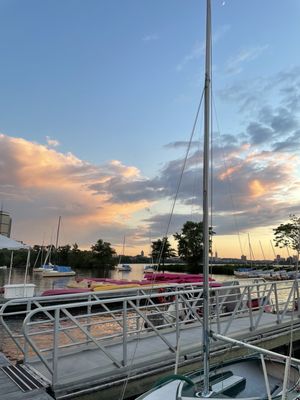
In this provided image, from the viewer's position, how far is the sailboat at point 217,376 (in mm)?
5051

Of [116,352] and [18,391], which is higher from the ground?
[116,352]

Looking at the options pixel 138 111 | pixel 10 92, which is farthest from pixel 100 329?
pixel 10 92

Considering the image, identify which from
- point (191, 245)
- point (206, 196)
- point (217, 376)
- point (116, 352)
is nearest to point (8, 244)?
point (116, 352)

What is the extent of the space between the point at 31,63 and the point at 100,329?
11.4 m

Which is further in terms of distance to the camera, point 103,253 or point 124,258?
point 124,258

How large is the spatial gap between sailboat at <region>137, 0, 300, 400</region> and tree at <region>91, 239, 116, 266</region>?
11550cm

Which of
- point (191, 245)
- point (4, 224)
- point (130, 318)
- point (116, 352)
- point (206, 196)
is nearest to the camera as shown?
point (206, 196)

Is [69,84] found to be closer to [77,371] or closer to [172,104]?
[172,104]

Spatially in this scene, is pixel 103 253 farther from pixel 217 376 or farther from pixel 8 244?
pixel 217 376

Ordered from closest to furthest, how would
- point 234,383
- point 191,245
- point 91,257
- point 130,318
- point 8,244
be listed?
1. point 234,383
2. point 130,318
3. point 8,244
4. point 191,245
5. point 91,257

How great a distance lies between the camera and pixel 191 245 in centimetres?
9800

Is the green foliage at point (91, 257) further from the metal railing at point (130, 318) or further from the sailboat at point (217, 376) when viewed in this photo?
the sailboat at point (217, 376)

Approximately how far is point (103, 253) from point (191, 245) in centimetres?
3537

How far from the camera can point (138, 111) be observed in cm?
1317
